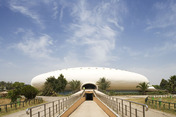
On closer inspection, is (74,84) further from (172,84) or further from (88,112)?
(88,112)

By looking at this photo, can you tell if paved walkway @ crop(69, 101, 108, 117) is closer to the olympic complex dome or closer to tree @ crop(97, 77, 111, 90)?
tree @ crop(97, 77, 111, 90)

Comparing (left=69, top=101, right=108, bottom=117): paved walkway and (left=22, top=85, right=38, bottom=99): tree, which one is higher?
(left=22, top=85, right=38, bottom=99): tree

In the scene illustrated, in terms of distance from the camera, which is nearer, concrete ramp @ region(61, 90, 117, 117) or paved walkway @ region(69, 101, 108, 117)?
concrete ramp @ region(61, 90, 117, 117)

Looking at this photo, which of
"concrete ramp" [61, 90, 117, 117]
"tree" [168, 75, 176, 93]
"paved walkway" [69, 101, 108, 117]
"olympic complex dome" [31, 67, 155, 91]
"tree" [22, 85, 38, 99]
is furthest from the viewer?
"olympic complex dome" [31, 67, 155, 91]

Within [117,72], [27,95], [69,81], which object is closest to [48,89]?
[69,81]

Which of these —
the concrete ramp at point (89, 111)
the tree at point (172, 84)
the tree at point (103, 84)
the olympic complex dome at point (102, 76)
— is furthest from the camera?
the olympic complex dome at point (102, 76)

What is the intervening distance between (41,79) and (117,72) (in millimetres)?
28824

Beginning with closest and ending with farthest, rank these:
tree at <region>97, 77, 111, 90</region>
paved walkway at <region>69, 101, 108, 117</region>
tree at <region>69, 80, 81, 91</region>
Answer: paved walkway at <region>69, 101, 108, 117</region> < tree at <region>97, 77, 111, 90</region> < tree at <region>69, 80, 81, 91</region>

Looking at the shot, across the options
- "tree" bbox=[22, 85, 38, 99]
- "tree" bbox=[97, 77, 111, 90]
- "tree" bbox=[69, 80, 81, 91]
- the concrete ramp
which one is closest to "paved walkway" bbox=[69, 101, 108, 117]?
the concrete ramp

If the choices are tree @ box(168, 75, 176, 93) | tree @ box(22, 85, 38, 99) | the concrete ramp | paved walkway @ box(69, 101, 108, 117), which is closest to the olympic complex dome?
tree @ box(168, 75, 176, 93)

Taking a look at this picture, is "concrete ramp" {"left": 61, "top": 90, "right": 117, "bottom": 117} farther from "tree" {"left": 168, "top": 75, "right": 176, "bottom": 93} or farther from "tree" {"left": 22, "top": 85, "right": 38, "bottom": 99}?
"tree" {"left": 168, "top": 75, "right": 176, "bottom": 93}

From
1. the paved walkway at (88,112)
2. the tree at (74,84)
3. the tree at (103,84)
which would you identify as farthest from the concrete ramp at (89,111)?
the tree at (74,84)

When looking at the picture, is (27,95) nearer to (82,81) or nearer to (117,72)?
(82,81)

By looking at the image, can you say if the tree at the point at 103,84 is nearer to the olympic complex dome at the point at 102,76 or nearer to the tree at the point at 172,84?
the olympic complex dome at the point at 102,76
